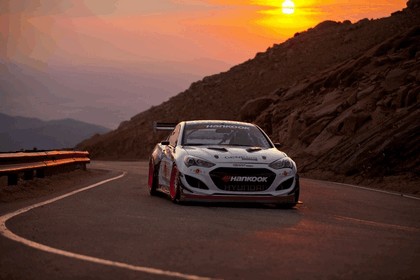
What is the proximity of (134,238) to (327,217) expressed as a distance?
4.02 meters

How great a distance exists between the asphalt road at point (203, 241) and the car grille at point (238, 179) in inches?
12.2

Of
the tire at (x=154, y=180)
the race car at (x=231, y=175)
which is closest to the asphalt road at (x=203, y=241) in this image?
the race car at (x=231, y=175)

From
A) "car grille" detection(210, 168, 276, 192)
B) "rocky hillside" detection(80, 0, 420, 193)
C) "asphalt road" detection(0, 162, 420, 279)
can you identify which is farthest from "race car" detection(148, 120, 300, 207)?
"rocky hillside" detection(80, 0, 420, 193)

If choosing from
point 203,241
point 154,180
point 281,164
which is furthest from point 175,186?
point 203,241

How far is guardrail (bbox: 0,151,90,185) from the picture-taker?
1619cm

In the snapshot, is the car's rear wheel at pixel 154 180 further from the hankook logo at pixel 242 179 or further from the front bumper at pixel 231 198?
the hankook logo at pixel 242 179

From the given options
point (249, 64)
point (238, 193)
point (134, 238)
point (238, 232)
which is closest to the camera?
point (134, 238)

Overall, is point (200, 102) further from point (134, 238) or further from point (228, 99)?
point (134, 238)

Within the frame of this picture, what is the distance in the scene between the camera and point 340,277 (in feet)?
22.4

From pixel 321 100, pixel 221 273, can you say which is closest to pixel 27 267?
pixel 221 273

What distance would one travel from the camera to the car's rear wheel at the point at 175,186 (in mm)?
13508

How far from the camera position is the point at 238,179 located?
13.3 m

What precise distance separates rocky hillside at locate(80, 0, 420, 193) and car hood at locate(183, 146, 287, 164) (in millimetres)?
9218

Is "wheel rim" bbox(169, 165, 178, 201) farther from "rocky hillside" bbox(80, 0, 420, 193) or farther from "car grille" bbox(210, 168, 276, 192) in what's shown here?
"rocky hillside" bbox(80, 0, 420, 193)
